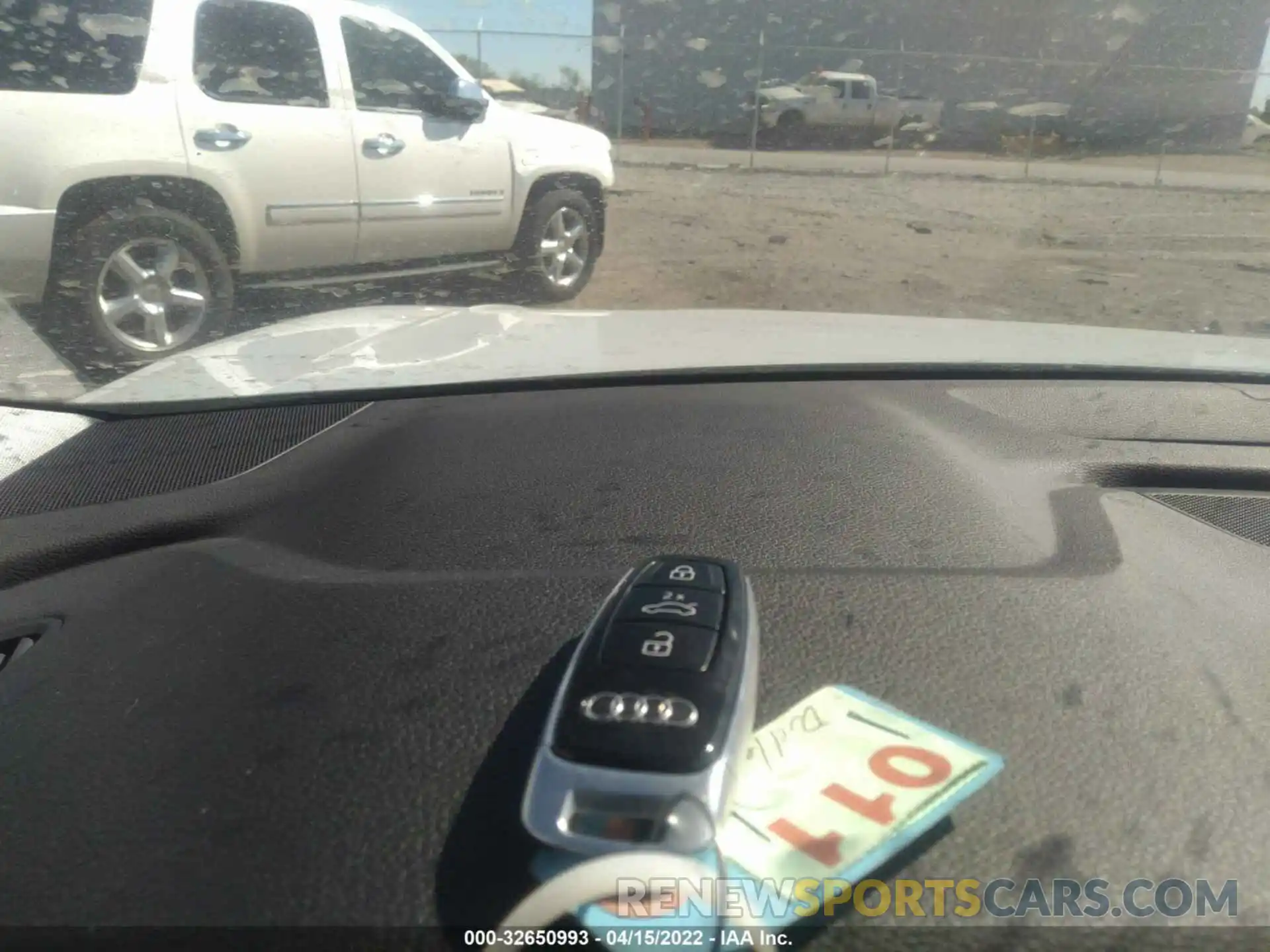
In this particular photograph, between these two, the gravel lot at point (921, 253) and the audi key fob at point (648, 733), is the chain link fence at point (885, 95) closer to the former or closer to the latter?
the gravel lot at point (921, 253)

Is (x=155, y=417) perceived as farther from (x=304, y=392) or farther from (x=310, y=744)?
(x=310, y=744)

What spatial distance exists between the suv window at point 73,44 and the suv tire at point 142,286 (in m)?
0.43

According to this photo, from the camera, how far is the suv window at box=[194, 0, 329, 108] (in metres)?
3.75

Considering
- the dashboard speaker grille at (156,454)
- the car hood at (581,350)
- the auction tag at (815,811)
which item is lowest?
the dashboard speaker grille at (156,454)

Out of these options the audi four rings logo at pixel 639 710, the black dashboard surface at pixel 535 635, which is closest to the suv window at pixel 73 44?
the black dashboard surface at pixel 535 635

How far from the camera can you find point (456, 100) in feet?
13.4

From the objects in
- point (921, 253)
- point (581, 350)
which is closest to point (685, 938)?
point (581, 350)

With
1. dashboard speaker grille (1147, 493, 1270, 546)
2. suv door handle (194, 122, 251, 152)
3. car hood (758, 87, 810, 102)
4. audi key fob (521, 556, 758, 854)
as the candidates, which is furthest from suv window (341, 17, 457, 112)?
audi key fob (521, 556, 758, 854)

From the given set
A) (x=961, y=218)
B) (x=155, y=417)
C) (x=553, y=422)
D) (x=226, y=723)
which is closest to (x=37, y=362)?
(x=155, y=417)

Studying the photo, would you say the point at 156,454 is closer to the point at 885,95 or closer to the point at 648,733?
the point at 648,733

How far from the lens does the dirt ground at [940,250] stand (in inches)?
182

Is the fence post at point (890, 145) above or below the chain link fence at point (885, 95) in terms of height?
below

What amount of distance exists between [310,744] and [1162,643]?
1272 millimetres

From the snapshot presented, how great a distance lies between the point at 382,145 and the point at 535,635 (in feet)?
9.44
